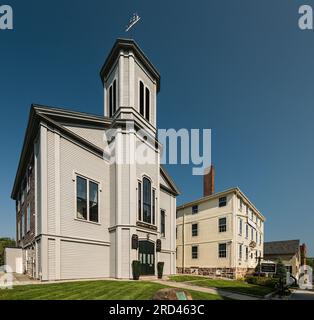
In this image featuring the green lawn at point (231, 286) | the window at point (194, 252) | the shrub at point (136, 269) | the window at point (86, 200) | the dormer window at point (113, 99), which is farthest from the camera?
the window at point (194, 252)

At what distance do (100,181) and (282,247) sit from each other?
47669 mm

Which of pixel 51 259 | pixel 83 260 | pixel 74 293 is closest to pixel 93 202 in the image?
pixel 83 260

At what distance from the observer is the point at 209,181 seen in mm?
36500

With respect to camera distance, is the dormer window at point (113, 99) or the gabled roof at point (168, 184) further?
the gabled roof at point (168, 184)

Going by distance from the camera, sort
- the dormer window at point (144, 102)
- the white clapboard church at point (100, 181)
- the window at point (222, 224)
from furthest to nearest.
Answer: the window at point (222, 224) → the dormer window at point (144, 102) → the white clapboard church at point (100, 181)

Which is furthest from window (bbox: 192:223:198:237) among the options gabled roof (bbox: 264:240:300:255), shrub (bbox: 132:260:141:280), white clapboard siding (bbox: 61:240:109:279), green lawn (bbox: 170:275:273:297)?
gabled roof (bbox: 264:240:300:255)

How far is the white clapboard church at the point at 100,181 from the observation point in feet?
52.9

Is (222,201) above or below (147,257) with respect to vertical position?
above

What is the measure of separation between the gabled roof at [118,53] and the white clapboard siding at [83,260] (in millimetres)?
15224

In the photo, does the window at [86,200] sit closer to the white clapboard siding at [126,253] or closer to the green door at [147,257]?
the white clapboard siding at [126,253]

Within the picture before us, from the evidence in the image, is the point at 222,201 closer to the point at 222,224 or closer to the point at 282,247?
the point at 222,224

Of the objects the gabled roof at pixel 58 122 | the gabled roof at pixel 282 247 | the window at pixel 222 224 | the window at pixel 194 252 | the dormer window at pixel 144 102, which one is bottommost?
the gabled roof at pixel 282 247

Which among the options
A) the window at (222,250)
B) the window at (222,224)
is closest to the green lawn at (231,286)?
the window at (222,250)
